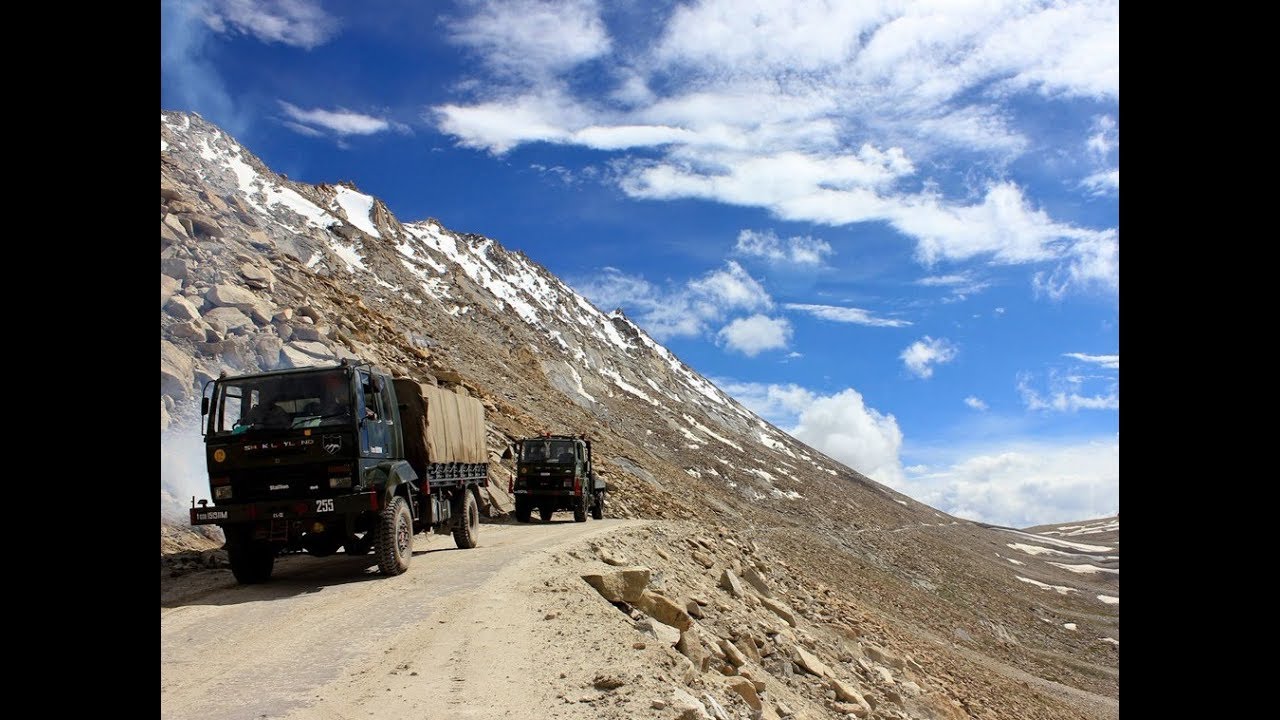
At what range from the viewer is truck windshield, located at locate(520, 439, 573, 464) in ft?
81.7

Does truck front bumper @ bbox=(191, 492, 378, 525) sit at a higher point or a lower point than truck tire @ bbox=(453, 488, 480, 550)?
higher

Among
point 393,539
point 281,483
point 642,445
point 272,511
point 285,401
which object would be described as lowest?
point 642,445

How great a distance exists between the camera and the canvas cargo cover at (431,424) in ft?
47.1

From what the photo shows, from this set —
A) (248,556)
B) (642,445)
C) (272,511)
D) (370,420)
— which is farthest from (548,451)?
(642,445)

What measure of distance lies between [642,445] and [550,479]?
154 feet

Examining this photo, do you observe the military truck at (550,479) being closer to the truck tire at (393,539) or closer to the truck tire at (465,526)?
the truck tire at (465,526)

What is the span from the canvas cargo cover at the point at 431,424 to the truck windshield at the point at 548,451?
787cm

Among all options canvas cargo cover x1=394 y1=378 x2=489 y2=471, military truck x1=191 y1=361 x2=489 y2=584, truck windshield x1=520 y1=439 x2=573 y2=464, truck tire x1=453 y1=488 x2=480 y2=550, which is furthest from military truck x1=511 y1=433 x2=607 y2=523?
military truck x1=191 y1=361 x2=489 y2=584

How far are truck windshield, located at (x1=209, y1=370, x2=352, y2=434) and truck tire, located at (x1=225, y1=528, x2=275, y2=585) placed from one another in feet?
4.88

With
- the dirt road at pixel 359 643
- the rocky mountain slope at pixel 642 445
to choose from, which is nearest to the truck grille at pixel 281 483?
the dirt road at pixel 359 643

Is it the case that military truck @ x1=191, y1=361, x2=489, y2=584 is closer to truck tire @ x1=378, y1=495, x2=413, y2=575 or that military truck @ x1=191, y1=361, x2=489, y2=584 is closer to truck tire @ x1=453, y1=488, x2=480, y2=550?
truck tire @ x1=378, y1=495, x2=413, y2=575

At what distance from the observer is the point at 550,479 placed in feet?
80.3

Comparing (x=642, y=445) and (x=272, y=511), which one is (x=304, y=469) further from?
(x=642, y=445)
